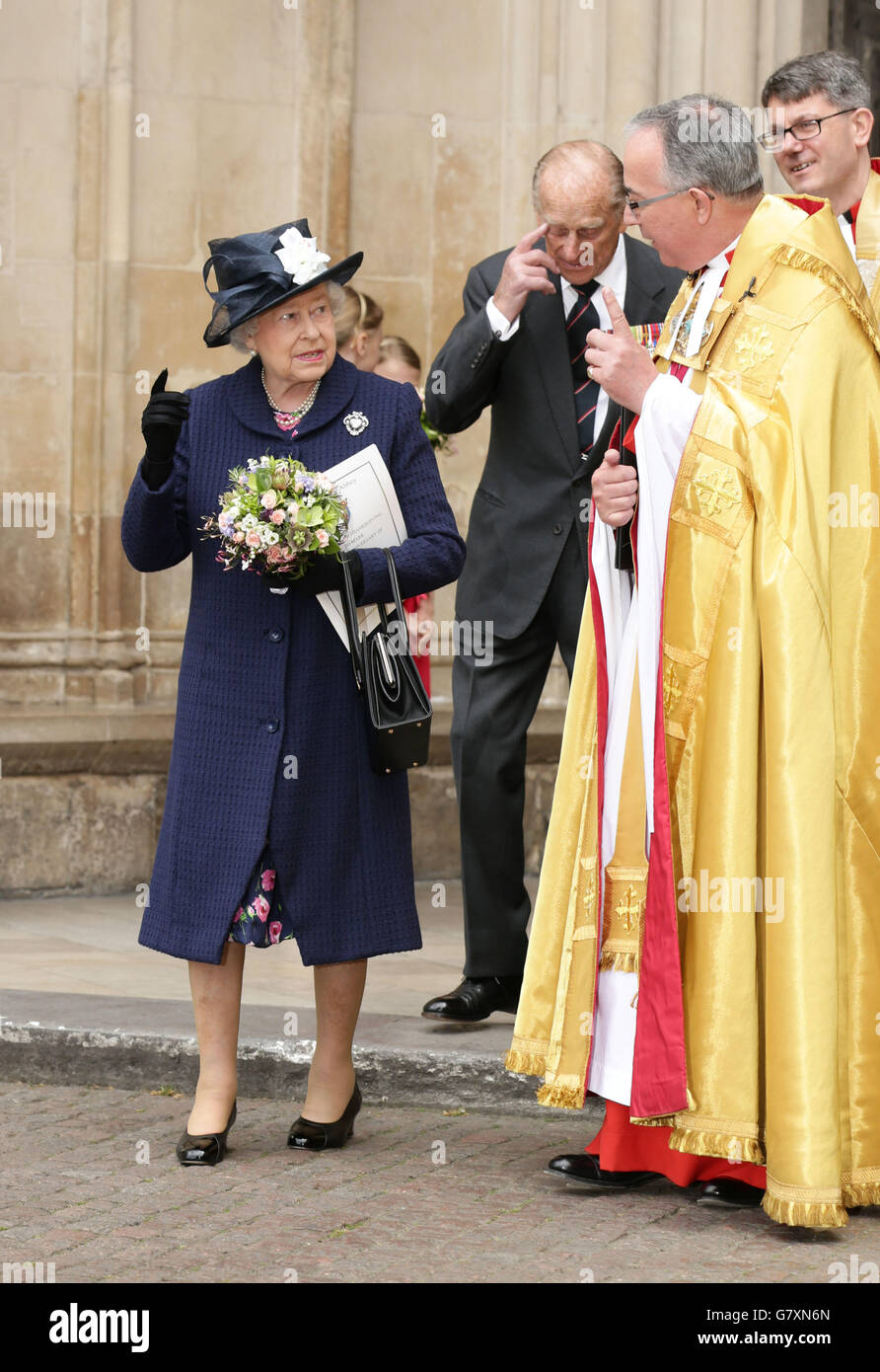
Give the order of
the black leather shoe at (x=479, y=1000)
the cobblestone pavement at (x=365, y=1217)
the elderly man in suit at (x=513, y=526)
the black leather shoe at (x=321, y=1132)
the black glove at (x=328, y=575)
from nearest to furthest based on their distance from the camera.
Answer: the cobblestone pavement at (x=365, y=1217) → the black glove at (x=328, y=575) → the black leather shoe at (x=321, y=1132) → the elderly man in suit at (x=513, y=526) → the black leather shoe at (x=479, y=1000)

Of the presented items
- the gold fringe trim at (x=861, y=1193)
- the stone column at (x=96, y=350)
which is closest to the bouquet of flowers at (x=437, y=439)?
the stone column at (x=96, y=350)

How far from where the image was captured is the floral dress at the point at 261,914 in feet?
14.9

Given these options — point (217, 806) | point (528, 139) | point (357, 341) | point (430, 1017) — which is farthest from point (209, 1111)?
point (528, 139)

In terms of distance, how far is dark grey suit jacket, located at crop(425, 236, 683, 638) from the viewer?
5410 mm

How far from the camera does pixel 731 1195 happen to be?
4.32m

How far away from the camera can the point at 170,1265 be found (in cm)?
388

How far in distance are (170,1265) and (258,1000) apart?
2.14 metres

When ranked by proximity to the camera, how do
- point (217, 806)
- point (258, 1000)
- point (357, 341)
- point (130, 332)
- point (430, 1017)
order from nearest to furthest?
point (217, 806) < point (430, 1017) < point (258, 1000) < point (357, 341) < point (130, 332)

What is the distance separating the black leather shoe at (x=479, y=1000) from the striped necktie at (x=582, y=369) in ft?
4.66

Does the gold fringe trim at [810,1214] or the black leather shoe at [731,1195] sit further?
the black leather shoe at [731,1195]

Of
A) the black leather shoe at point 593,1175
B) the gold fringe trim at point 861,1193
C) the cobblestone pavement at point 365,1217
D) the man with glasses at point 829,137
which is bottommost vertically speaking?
the cobblestone pavement at point 365,1217

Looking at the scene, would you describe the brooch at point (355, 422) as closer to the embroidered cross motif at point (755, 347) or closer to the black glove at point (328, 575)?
the black glove at point (328, 575)

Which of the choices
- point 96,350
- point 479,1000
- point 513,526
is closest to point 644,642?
point 513,526
